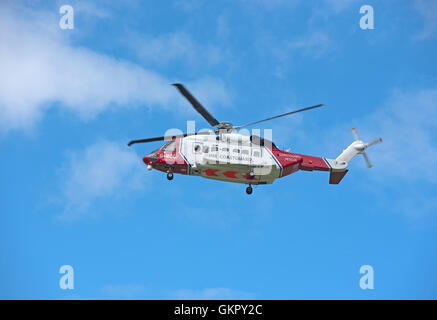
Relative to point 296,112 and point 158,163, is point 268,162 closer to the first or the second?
point 296,112

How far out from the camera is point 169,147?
164 ft

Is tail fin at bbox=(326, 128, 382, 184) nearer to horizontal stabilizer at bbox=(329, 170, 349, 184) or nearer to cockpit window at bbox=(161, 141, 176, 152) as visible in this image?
horizontal stabilizer at bbox=(329, 170, 349, 184)

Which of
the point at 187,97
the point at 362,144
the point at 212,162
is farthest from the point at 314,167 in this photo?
the point at 187,97

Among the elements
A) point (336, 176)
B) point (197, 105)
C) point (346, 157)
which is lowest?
point (336, 176)

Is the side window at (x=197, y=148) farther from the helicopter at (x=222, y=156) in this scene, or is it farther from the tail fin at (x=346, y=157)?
the tail fin at (x=346, y=157)

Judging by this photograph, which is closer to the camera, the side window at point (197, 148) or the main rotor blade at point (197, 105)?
the main rotor blade at point (197, 105)

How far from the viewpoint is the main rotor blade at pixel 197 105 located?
4681 cm

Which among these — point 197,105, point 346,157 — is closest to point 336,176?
point 346,157

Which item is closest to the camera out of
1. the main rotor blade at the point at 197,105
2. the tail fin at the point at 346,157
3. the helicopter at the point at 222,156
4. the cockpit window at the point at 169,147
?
the main rotor blade at the point at 197,105

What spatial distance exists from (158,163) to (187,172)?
2305 millimetres

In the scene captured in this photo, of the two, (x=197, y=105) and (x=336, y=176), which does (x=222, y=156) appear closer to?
(x=197, y=105)

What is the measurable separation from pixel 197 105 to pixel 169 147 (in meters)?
4.29

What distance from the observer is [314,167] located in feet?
168

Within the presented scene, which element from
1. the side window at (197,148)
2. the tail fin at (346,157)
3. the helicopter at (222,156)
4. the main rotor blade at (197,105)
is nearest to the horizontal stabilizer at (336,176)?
the tail fin at (346,157)
